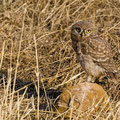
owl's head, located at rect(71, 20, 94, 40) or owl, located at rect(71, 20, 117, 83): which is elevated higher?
owl's head, located at rect(71, 20, 94, 40)

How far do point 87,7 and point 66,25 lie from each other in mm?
465

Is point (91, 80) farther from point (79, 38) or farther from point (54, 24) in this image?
point (54, 24)

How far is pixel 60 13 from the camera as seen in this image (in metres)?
5.27

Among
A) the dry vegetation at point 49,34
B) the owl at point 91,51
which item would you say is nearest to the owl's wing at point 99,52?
the owl at point 91,51

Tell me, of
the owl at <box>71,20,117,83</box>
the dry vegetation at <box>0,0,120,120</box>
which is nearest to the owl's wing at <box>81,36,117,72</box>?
the owl at <box>71,20,117,83</box>

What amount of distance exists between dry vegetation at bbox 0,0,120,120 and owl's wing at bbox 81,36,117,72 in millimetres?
A: 382

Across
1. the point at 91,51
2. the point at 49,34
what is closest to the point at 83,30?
the point at 91,51

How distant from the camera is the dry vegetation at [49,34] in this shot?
Answer: 4.65 meters

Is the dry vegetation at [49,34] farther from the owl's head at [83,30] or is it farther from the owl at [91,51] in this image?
the owl's head at [83,30]

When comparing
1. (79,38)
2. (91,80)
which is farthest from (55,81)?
(79,38)

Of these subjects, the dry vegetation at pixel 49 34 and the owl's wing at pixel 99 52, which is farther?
the dry vegetation at pixel 49 34

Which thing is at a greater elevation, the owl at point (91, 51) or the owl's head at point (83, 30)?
the owl's head at point (83, 30)

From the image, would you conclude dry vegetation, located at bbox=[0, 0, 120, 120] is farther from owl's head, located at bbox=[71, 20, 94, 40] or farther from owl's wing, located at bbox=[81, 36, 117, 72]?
owl's head, located at bbox=[71, 20, 94, 40]

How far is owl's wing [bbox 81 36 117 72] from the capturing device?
3988 mm
